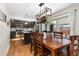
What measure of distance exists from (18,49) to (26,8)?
25.0 inches

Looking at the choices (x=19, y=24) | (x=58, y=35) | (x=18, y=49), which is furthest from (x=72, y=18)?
(x=18, y=49)

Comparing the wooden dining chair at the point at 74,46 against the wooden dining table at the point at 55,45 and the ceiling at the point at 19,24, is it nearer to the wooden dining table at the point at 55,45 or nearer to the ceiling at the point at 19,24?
the wooden dining table at the point at 55,45

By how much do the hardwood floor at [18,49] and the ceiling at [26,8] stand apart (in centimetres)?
43

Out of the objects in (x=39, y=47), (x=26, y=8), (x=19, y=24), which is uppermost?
(x=26, y=8)

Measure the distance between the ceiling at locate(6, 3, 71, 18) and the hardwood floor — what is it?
0.43 meters

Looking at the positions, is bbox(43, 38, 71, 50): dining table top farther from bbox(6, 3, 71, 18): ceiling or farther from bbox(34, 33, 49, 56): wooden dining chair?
bbox(6, 3, 71, 18): ceiling

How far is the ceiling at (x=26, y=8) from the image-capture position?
1.40 m

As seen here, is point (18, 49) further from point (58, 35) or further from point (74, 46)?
point (74, 46)

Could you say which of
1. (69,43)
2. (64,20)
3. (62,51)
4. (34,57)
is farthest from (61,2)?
(34,57)

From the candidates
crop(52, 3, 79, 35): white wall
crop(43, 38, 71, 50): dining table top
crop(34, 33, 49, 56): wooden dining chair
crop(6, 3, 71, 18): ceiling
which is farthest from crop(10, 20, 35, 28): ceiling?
crop(52, 3, 79, 35): white wall

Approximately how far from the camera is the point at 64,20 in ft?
4.60

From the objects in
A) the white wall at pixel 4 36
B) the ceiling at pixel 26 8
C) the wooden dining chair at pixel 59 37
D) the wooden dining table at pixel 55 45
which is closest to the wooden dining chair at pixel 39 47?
the wooden dining table at pixel 55 45

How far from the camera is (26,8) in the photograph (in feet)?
4.66

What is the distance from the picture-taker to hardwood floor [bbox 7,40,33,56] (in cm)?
145
